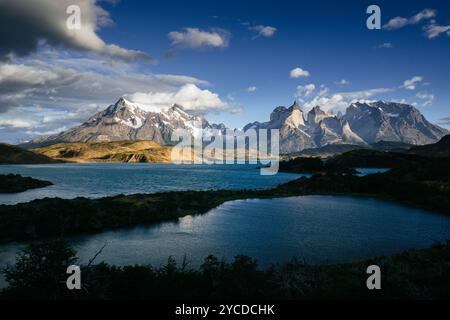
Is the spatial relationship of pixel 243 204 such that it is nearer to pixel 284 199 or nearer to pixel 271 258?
pixel 284 199

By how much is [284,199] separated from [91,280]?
295 feet

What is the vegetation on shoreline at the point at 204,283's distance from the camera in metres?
25.9

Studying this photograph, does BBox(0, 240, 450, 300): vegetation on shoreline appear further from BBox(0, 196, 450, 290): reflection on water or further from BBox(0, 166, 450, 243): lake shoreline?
BBox(0, 196, 450, 290): reflection on water

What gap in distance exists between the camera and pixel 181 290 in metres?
28.2

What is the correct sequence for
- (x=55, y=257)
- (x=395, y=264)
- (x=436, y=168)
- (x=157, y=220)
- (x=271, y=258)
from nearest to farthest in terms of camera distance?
(x=55, y=257) → (x=395, y=264) → (x=271, y=258) → (x=157, y=220) → (x=436, y=168)

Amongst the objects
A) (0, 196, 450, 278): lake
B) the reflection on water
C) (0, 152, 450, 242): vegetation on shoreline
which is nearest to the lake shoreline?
(0, 152, 450, 242): vegetation on shoreline

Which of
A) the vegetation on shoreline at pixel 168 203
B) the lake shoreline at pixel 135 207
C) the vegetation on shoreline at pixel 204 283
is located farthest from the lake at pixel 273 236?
the vegetation on shoreline at pixel 204 283

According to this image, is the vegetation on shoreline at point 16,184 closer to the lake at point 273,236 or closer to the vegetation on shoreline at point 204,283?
the lake at point 273,236

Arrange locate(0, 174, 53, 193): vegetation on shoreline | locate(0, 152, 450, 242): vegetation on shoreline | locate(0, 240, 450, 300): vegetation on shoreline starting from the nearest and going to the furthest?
locate(0, 240, 450, 300): vegetation on shoreline → locate(0, 152, 450, 242): vegetation on shoreline → locate(0, 174, 53, 193): vegetation on shoreline

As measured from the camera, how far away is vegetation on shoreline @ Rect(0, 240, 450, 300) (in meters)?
25.9

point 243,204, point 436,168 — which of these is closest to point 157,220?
point 243,204

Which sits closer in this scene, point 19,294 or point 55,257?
point 19,294

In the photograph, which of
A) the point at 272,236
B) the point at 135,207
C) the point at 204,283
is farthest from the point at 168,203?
the point at 204,283
